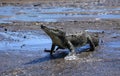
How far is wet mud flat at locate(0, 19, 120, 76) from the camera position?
9.23 m

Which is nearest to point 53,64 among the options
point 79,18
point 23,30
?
point 23,30

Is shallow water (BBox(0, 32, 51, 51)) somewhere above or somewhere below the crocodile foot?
below

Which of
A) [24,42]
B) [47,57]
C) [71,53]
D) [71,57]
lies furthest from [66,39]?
[24,42]

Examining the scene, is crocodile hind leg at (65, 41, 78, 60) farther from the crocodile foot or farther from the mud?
the mud

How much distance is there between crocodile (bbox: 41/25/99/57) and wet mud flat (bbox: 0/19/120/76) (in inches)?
7.7

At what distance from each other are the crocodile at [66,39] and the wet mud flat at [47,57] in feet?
0.64

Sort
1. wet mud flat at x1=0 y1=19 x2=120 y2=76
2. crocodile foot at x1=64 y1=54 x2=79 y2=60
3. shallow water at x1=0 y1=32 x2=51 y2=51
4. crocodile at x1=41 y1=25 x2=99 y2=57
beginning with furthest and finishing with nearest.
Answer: shallow water at x1=0 y1=32 x2=51 y2=51
crocodile at x1=41 y1=25 x2=99 y2=57
crocodile foot at x1=64 y1=54 x2=79 y2=60
wet mud flat at x1=0 y1=19 x2=120 y2=76

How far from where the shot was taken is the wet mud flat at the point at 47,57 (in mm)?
9227

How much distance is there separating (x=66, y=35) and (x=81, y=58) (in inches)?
31.5

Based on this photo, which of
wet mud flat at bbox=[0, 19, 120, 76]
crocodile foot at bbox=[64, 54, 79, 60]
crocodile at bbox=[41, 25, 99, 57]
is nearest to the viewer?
wet mud flat at bbox=[0, 19, 120, 76]

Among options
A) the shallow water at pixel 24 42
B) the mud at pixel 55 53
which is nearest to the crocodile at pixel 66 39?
the mud at pixel 55 53

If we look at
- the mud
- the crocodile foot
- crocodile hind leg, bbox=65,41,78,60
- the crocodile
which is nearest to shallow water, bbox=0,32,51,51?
the mud

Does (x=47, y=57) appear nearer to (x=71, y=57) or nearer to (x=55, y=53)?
(x=55, y=53)

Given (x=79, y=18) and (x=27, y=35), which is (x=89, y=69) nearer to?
(x=27, y=35)
